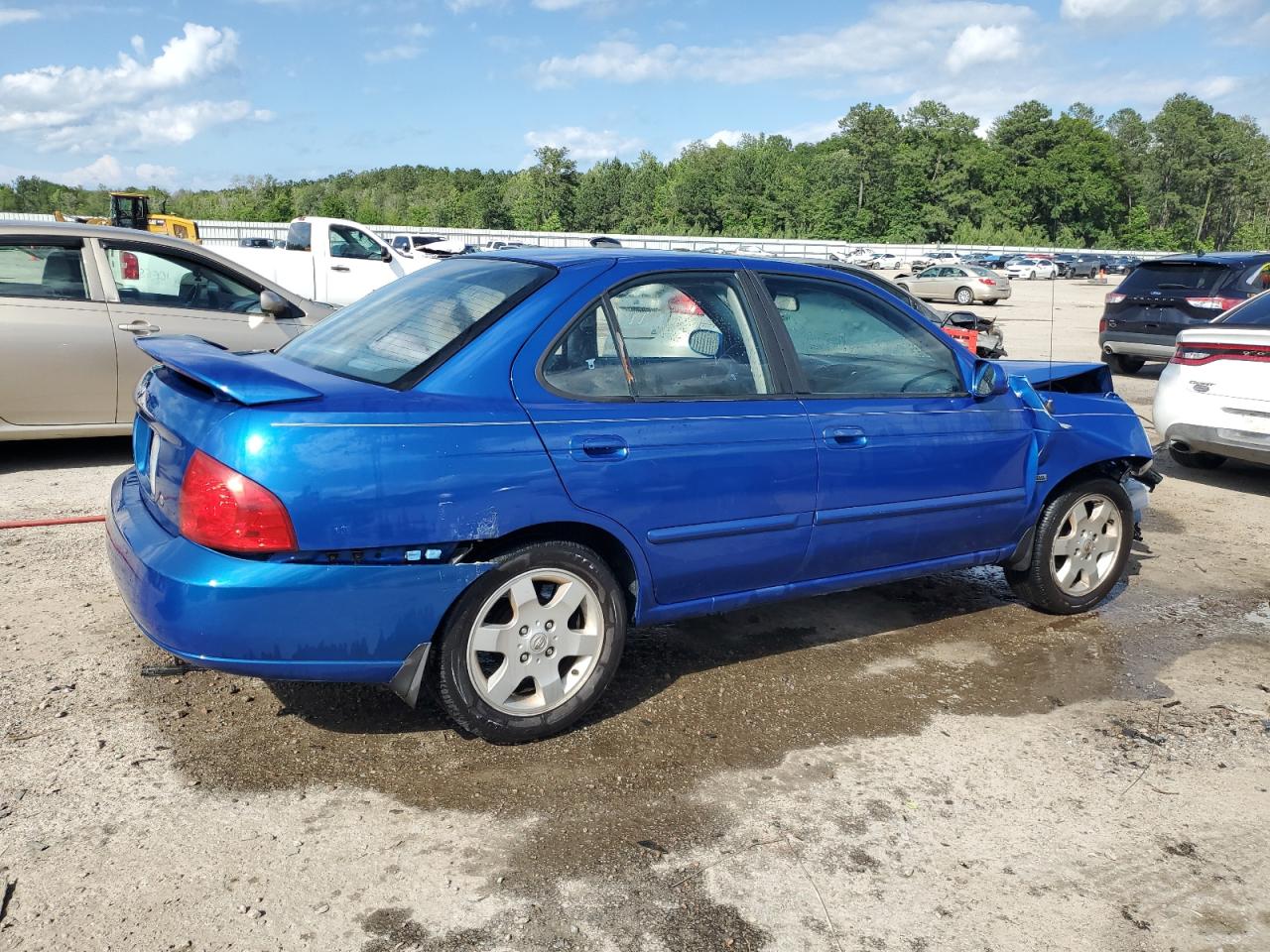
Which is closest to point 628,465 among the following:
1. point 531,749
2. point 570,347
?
point 570,347

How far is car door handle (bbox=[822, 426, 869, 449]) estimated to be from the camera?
3.97m

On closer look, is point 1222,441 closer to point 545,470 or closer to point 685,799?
point 685,799

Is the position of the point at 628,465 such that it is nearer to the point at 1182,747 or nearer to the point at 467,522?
the point at 467,522

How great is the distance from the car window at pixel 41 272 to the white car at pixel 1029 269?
58.8 metres

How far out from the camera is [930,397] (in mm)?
4359

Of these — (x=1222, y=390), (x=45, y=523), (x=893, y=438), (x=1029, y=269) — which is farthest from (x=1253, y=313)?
(x=1029, y=269)

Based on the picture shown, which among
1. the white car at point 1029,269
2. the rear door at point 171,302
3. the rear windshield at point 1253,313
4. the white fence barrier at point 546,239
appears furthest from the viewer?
the white car at point 1029,269

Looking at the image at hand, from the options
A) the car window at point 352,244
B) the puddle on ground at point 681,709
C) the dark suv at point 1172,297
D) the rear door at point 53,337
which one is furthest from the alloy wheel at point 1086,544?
the car window at point 352,244

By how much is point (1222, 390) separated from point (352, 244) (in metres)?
13.5

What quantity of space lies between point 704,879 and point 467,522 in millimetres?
1219

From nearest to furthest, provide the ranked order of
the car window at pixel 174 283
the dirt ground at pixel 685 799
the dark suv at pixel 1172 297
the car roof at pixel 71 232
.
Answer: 1. the dirt ground at pixel 685 799
2. the car roof at pixel 71 232
3. the car window at pixel 174 283
4. the dark suv at pixel 1172 297

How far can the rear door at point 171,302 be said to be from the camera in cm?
714

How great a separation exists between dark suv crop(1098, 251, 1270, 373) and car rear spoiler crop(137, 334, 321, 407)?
12.9 m

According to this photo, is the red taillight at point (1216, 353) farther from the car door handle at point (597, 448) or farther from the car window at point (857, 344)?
the car door handle at point (597, 448)
